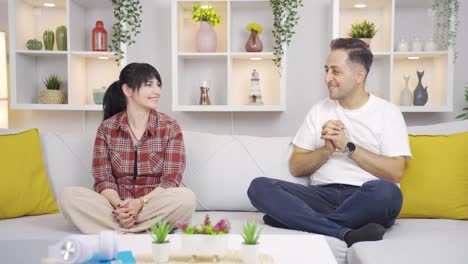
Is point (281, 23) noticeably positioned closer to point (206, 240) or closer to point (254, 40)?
point (254, 40)

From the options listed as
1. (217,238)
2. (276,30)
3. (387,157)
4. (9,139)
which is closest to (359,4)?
(276,30)

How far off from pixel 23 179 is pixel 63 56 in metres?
1.65

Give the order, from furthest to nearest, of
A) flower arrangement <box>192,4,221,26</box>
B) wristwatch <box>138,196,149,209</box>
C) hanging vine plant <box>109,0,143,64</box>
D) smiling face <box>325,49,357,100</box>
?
flower arrangement <box>192,4,221,26</box>
hanging vine plant <box>109,0,143,64</box>
smiling face <box>325,49,357,100</box>
wristwatch <box>138,196,149,209</box>

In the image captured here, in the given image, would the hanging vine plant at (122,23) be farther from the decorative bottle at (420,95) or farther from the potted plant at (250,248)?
the potted plant at (250,248)

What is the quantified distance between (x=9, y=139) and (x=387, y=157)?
1.77 m

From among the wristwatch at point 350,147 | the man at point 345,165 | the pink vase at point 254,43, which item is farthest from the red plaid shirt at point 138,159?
the pink vase at point 254,43

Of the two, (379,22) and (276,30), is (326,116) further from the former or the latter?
(379,22)

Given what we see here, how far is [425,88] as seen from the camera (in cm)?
361

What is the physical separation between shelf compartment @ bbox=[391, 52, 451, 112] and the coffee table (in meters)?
2.12

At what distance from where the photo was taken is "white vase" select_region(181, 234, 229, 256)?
1447 mm

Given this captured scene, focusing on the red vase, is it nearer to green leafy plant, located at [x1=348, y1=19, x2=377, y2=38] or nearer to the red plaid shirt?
the red plaid shirt

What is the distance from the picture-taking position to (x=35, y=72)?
12.9ft

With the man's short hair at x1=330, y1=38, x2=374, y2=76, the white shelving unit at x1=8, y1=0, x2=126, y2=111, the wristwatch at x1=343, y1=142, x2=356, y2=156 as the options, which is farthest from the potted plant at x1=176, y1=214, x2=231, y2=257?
the white shelving unit at x1=8, y1=0, x2=126, y2=111

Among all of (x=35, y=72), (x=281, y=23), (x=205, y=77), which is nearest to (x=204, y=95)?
(x=205, y=77)
